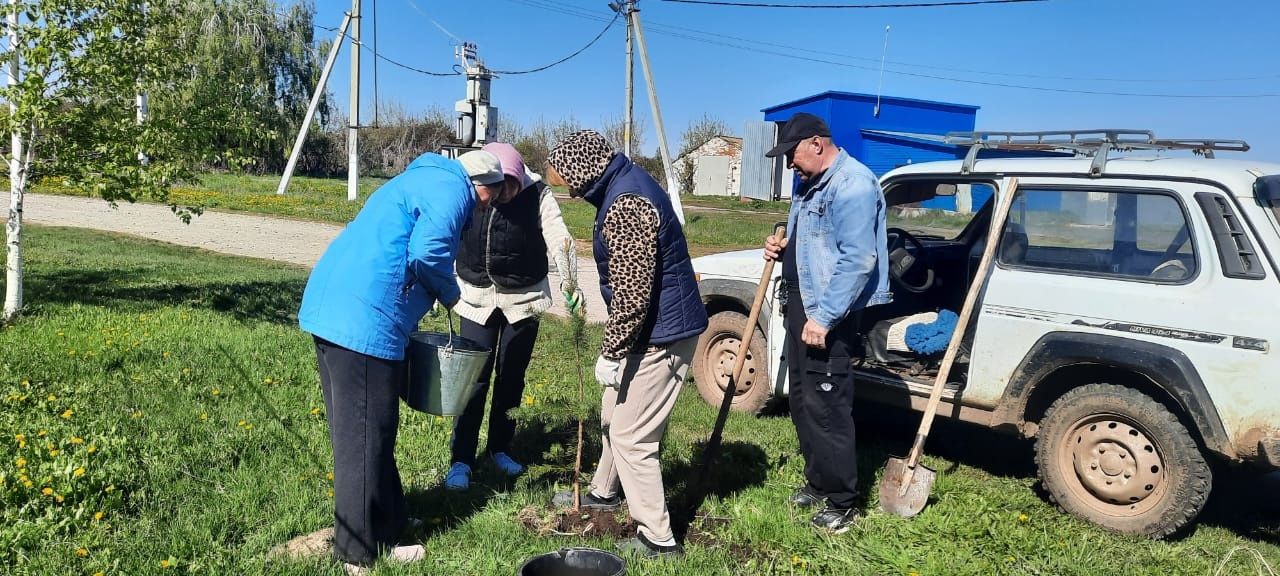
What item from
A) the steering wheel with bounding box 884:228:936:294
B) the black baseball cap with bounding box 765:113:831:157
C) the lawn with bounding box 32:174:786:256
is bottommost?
the lawn with bounding box 32:174:786:256

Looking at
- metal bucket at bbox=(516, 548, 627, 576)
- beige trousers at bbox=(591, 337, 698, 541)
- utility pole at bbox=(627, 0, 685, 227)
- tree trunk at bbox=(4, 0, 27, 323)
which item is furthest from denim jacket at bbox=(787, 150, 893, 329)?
utility pole at bbox=(627, 0, 685, 227)

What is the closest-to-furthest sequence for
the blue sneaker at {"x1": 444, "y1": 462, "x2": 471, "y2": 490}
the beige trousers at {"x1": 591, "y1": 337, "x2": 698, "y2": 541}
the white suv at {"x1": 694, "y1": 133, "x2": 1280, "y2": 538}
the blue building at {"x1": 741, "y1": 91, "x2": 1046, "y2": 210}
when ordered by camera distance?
the beige trousers at {"x1": 591, "y1": 337, "x2": 698, "y2": 541} → the white suv at {"x1": 694, "y1": 133, "x2": 1280, "y2": 538} → the blue sneaker at {"x1": 444, "y1": 462, "x2": 471, "y2": 490} → the blue building at {"x1": 741, "y1": 91, "x2": 1046, "y2": 210}

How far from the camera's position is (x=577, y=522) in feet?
13.8

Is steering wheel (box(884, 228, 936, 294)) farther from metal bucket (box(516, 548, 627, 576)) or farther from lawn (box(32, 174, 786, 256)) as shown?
lawn (box(32, 174, 786, 256))

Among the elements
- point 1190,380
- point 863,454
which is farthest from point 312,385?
point 1190,380

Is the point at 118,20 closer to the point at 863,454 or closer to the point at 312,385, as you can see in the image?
the point at 312,385

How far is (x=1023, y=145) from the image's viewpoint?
17.2ft

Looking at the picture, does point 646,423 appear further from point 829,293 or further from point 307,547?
point 307,547

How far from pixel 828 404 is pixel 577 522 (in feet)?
4.42

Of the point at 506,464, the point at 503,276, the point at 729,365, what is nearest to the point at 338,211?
the point at 729,365

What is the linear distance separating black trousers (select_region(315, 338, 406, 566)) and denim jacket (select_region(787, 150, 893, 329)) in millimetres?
1969

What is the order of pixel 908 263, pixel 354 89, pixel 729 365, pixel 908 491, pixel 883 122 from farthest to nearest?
pixel 883 122
pixel 354 89
pixel 729 365
pixel 908 263
pixel 908 491

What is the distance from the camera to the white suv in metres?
3.99

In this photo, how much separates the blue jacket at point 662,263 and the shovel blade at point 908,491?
157 centimetres
